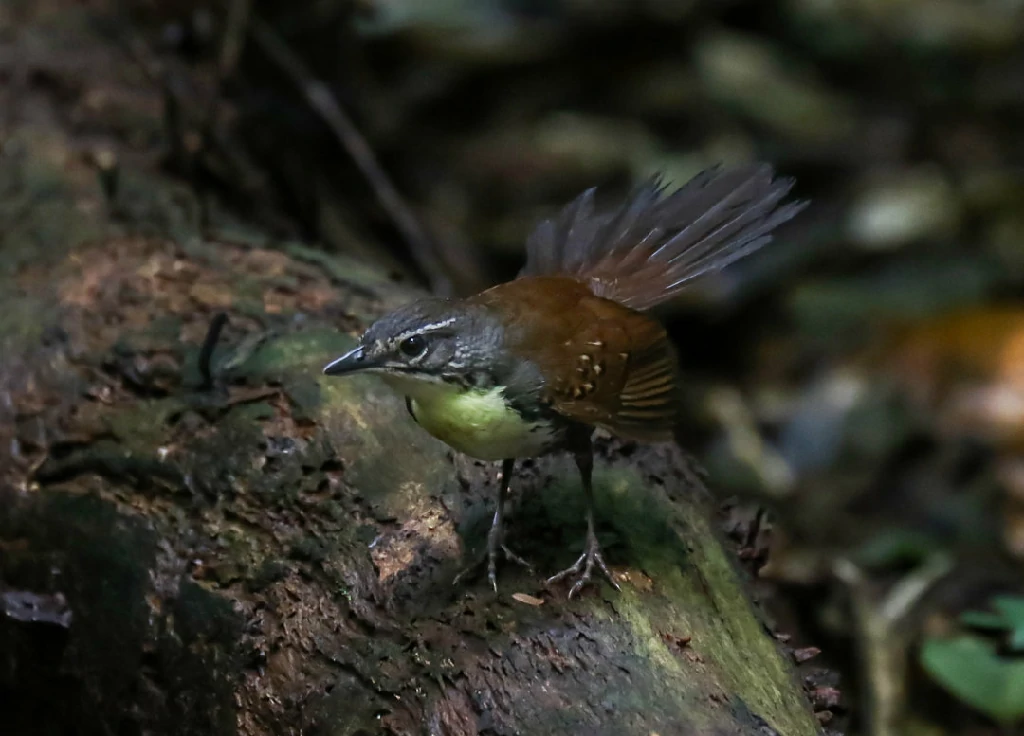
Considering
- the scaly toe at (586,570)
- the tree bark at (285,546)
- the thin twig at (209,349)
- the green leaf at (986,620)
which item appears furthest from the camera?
the green leaf at (986,620)

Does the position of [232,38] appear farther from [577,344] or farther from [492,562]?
[492,562]

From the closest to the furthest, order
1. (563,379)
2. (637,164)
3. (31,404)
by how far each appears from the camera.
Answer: (563,379) → (31,404) → (637,164)

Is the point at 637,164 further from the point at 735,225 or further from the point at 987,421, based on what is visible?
the point at 735,225

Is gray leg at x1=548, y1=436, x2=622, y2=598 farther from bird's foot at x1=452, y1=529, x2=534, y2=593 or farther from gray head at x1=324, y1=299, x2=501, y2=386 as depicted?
gray head at x1=324, y1=299, x2=501, y2=386

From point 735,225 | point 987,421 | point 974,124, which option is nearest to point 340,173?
point 735,225

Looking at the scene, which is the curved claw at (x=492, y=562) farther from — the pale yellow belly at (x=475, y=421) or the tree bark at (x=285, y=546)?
the pale yellow belly at (x=475, y=421)

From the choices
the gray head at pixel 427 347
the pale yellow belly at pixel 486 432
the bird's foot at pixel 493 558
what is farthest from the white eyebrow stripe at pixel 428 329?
the bird's foot at pixel 493 558

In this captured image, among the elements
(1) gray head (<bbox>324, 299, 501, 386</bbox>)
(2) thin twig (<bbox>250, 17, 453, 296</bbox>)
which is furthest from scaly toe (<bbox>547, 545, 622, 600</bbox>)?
(2) thin twig (<bbox>250, 17, 453, 296</bbox>)
